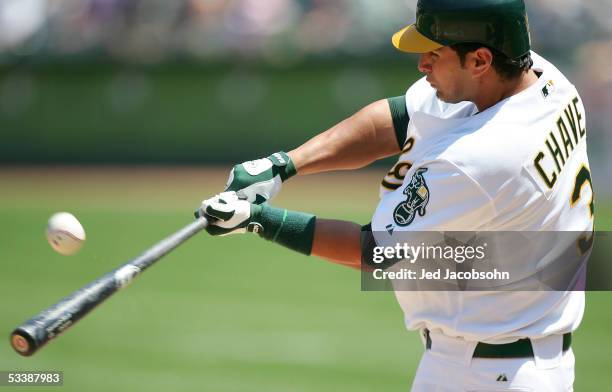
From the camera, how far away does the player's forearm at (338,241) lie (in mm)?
3498

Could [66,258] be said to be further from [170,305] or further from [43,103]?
[43,103]

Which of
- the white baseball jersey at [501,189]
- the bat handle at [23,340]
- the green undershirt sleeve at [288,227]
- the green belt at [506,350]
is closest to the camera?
the bat handle at [23,340]

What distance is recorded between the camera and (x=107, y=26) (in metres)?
17.4

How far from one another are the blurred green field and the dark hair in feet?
12.0

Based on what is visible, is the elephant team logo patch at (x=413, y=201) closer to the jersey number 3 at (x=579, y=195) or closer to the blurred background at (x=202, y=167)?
the jersey number 3 at (x=579, y=195)

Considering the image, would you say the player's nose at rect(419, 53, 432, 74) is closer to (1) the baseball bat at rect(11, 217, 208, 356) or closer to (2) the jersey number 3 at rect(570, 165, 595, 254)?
(2) the jersey number 3 at rect(570, 165, 595, 254)

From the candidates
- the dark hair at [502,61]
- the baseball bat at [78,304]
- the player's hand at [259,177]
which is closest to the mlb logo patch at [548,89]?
the dark hair at [502,61]

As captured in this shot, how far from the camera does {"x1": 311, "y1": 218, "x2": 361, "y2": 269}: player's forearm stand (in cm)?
350

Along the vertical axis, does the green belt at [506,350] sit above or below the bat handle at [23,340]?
below

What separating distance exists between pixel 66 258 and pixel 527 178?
8.34m

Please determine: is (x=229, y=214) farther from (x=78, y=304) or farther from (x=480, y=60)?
(x=480, y=60)

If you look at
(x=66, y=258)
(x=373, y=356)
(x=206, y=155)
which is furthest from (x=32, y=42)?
(x=373, y=356)

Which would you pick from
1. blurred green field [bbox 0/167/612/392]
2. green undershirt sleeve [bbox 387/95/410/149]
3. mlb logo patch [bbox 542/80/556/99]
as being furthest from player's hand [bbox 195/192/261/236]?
blurred green field [bbox 0/167/612/392]

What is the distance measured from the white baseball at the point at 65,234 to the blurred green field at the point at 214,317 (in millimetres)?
2694
